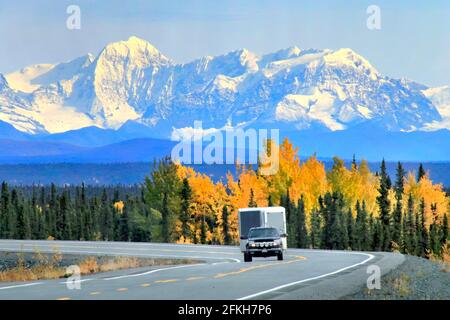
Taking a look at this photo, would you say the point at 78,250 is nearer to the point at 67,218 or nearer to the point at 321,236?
the point at 321,236

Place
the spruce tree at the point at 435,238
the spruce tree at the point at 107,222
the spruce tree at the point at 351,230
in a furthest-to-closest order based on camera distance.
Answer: the spruce tree at the point at 107,222 → the spruce tree at the point at 435,238 → the spruce tree at the point at 351,230

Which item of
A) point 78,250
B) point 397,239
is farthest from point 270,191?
point 78,250

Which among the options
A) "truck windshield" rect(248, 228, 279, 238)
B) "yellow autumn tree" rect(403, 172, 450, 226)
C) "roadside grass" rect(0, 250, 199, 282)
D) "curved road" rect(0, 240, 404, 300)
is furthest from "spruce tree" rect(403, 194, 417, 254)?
"curved road" rect(0, 240, 404, 300)

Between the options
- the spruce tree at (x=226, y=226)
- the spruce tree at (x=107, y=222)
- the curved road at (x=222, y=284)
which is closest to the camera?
the curved road at (x=222, y=284)

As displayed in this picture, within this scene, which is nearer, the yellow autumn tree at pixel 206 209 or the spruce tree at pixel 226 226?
the spruce tree at pixel 226 226

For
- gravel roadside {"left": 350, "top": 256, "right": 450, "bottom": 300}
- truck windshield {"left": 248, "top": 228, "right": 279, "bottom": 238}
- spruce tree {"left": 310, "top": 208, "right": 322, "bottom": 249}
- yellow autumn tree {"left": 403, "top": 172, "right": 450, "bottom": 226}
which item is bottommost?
gravel roadside {"left": 350, "top": 256, "right": 450, "bottom": 300}

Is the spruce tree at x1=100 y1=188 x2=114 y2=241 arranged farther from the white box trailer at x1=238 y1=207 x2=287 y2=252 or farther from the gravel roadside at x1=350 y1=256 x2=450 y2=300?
the gravel roadside at x1=350 y1=256 x2=450 y2=300

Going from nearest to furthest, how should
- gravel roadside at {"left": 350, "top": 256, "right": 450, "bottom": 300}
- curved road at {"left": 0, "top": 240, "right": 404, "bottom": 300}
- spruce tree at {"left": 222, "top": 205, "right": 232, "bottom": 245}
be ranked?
curved road at {"left": 0, "top": 240, "right": 404, "bottom": 300}
gravel roadside at {"left": 350, "top": 256, "right": 450, "bottom": 300}
spruce tree at {"left": 222, "top": 205, "right": 232, "bottom": 245}

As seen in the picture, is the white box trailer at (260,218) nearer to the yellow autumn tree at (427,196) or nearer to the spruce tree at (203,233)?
the spruce tree at (203,233)

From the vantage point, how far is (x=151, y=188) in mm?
150250

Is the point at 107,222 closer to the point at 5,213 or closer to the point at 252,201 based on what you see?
the point at 5,213

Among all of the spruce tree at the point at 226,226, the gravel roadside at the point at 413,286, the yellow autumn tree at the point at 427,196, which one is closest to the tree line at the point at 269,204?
the spruce tree at the point at 226,226

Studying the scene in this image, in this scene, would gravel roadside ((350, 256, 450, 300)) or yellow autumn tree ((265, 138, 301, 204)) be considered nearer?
gravel roadside ((350, 256, 450, 300))
